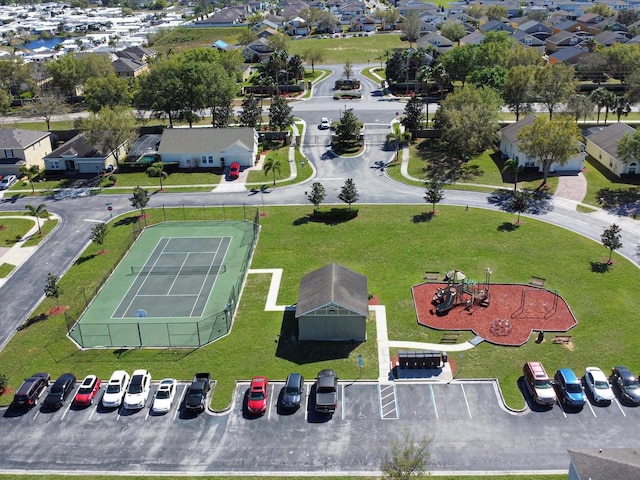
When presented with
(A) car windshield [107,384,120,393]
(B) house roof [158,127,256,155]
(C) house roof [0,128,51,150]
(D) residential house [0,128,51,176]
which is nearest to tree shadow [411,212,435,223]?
(B) house roof [158,127,256,155]

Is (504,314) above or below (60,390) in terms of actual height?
below

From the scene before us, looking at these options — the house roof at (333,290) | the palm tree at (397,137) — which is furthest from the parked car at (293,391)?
the palm tree at (397,137)

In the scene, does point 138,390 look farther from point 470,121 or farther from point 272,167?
point 470,121

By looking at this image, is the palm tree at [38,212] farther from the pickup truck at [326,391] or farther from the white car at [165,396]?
the pickup truck at [326,391]

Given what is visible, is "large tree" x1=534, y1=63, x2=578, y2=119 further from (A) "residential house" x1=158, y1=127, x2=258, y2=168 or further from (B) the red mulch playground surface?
(B) the red mulch playground surface

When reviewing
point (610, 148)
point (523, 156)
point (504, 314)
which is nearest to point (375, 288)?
point (504, 314)

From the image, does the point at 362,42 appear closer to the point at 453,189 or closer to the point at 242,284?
the point at 453,189

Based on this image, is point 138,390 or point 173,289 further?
point 173,289
